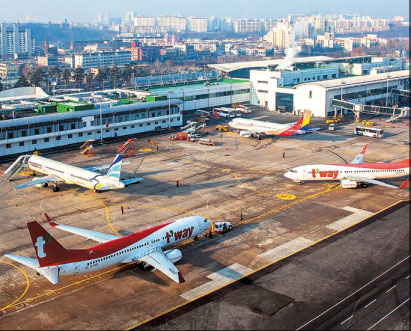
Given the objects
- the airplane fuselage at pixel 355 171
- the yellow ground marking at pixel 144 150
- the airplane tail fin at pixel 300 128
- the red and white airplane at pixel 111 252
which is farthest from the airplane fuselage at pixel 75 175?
the airplane tail fin at pixel 300 128

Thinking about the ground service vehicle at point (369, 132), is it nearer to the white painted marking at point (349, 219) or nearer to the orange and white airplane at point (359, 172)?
the orange and white airplane at point (359, 172)

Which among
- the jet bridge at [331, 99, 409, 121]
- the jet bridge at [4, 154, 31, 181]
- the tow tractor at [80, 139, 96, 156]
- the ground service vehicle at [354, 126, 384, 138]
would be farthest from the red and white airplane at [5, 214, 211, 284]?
the jet bridge at [331, 99, 409, 121]

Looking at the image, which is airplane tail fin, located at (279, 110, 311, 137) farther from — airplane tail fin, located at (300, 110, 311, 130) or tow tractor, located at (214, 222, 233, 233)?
tow tractor, located at (214, 222, 233, 233)

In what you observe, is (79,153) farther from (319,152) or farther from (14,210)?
(319,152)

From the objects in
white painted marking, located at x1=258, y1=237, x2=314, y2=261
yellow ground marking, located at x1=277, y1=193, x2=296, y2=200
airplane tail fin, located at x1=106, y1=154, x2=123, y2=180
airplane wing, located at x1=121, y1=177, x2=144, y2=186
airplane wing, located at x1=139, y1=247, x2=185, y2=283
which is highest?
airplane tail fin, located at x1=106, y1=154, x2=123, y2=180

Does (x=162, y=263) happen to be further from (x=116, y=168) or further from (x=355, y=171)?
(x=355, y=171)

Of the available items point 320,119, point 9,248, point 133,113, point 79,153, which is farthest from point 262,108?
point 9,248

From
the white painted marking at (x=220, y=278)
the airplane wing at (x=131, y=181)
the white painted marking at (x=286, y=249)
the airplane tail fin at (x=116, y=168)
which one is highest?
the airplane tail fin at (x=116, y=168)
